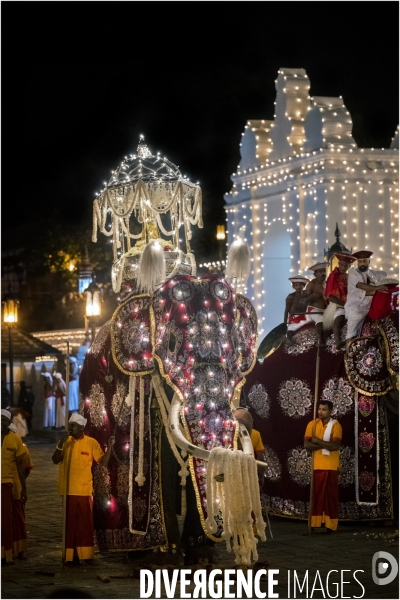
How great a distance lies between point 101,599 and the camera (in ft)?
26.2

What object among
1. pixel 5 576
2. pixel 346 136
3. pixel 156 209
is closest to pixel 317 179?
pixel 346 136

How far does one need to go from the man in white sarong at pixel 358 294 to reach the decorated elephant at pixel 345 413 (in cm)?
9

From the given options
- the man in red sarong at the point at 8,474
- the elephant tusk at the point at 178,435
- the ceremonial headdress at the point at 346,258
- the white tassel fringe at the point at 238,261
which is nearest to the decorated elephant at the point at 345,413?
the ceremonial headdress at the point at 346,258

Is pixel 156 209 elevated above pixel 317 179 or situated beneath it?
situated beneath

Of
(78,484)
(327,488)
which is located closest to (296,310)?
(327,488)

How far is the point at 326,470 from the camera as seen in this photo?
36.9ft

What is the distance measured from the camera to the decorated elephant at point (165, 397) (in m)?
8.81

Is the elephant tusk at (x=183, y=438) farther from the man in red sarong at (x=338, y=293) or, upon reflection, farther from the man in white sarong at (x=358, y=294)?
the man in red sarong at (x=338, y=293)

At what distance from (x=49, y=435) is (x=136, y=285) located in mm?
15392

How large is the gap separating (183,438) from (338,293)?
3.65 metres

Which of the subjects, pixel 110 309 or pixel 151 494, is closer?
pixel 151 494

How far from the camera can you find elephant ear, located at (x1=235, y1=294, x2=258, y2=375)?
974cm

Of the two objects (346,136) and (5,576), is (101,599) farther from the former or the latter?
(346,136)

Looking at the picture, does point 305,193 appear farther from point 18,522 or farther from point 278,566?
point 278,566
